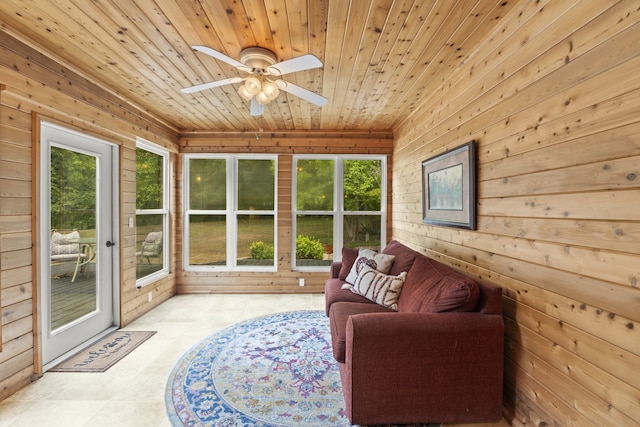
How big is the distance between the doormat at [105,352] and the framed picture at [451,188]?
319 cm

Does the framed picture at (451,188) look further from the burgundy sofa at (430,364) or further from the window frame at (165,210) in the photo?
the window frame at (165,210)

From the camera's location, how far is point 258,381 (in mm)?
2260

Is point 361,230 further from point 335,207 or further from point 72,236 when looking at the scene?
point 72,236

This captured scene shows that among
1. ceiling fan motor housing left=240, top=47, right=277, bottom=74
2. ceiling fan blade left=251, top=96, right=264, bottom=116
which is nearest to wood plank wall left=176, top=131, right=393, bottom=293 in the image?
ceiling fan blade left=251, top=96, right=264, bottom=116

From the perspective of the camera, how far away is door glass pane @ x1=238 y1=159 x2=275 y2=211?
15.3 feet

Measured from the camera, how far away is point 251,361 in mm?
2545

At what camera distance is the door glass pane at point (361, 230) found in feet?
15.3

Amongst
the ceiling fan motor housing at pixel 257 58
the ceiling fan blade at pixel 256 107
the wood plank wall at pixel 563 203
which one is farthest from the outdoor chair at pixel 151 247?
the wood plank wall at pixel 563 203

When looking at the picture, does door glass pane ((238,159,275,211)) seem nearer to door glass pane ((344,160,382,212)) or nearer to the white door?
door glass pane ((344,160,382,212))

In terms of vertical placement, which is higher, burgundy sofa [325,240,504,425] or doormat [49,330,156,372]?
burgundy sofa [325,240,504,425]

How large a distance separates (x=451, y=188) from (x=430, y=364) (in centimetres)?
146

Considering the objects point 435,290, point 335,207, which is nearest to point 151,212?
point 335,207

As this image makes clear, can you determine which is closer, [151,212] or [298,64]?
[298,64]

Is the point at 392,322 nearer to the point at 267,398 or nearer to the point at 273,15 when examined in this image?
the point at 267,398
